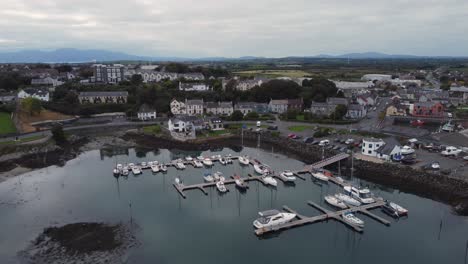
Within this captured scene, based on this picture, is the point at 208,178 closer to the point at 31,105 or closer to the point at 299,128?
the point at 299,128

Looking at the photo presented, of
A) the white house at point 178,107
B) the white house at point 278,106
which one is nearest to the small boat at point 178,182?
the white house at point 178,107

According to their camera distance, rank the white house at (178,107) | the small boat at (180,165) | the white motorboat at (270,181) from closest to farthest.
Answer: the white motorboat at (270,181) → the small boat at (180,165) → the white house at (178,107)

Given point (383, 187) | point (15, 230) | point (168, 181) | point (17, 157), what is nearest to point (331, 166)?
point (383, 187)

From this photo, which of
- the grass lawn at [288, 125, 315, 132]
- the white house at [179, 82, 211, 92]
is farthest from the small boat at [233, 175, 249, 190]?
the white house at [179, 82, 211, 92]

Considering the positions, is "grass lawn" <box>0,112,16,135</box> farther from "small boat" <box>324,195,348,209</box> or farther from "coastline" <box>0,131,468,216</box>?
"small boat" <box>324,195,348,209</box>

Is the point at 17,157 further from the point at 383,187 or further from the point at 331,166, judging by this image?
the point at 383,187

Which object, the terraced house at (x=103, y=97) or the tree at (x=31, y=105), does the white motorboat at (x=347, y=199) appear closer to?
the tree at (x=31, y=105)
